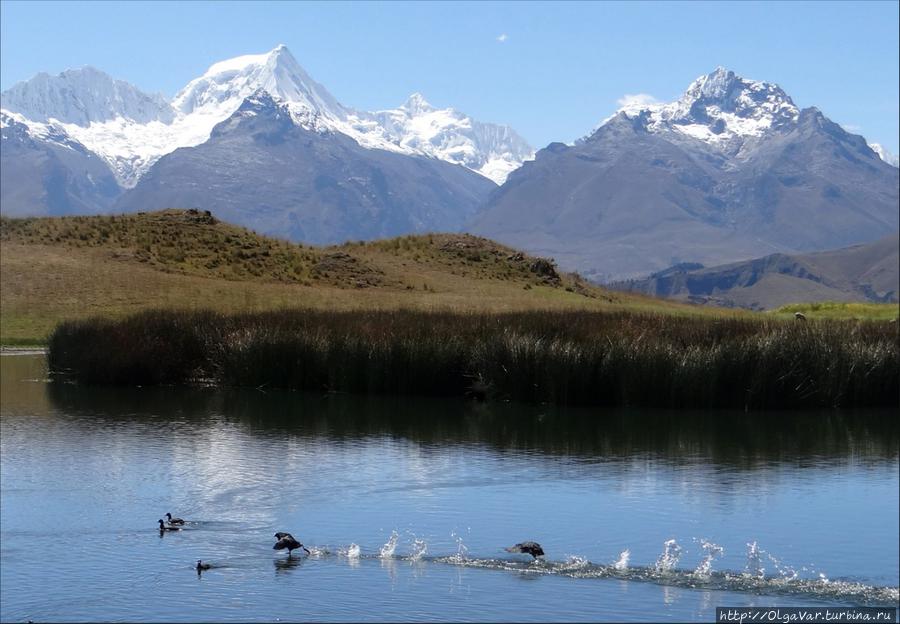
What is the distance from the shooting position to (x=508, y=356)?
33719mm

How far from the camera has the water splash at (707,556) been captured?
16636mm

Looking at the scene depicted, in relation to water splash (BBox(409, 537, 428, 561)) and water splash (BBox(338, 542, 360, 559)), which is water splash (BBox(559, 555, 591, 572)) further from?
water splash (BBox(338, 542, 360, 559))

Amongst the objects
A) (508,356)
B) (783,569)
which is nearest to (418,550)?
(783,569)

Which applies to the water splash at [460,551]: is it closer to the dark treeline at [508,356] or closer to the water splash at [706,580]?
the water splash at [706,580]

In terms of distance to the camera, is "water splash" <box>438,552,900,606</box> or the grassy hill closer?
"water splash" <box>438,552,900,606</box>

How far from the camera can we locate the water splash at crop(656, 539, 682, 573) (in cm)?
1681

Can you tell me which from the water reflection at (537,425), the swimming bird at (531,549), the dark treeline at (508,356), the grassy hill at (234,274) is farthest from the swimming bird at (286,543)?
the grassy hill at (234,274)

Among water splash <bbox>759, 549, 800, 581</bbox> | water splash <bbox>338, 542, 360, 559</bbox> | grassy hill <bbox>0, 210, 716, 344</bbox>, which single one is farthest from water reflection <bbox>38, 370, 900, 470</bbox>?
grassy hill <bbox>0, 210, 716, 344</bbox>

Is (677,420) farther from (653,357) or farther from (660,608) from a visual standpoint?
(660,608)

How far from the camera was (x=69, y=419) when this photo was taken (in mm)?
29875

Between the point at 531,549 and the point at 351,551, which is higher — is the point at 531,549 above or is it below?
above

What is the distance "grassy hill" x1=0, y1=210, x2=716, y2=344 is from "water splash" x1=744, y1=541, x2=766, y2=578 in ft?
105

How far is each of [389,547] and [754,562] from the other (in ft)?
16.4

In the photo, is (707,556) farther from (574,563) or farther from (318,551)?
(318,551)
